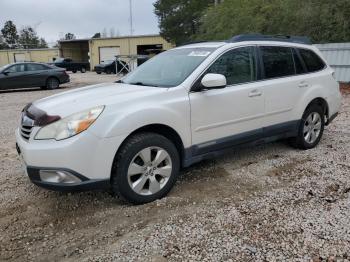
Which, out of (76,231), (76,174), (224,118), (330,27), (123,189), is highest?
(330,27)

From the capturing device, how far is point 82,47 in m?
50.8

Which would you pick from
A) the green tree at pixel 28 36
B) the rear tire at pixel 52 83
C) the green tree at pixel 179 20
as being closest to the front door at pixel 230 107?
the rear tire at pixel 52 83

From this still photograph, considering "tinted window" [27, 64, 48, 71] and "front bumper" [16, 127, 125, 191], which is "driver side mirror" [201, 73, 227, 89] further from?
"tinted window" [27, 64, 48, 71]

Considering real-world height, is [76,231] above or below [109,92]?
below

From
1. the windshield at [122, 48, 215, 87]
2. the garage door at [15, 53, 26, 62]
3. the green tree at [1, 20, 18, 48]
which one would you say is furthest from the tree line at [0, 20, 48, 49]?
the windshield at [122, 48, 215, 87]

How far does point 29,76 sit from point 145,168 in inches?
566

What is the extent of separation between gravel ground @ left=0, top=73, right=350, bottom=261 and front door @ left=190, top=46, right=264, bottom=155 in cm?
51

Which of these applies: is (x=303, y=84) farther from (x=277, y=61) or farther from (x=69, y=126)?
(x=69, y=126)

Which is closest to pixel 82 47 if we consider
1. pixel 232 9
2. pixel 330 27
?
pixel 232 9

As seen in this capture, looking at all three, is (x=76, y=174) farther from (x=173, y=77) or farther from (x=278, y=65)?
(x=278, y=65)

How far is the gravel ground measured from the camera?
120 inches

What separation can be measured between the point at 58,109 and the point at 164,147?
1.13 metres

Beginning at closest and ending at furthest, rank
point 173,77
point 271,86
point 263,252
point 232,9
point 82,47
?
point 263,252 → point 173,77 → point 271,86 → point 232,9 → point 82,47

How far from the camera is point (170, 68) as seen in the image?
4637 mm
